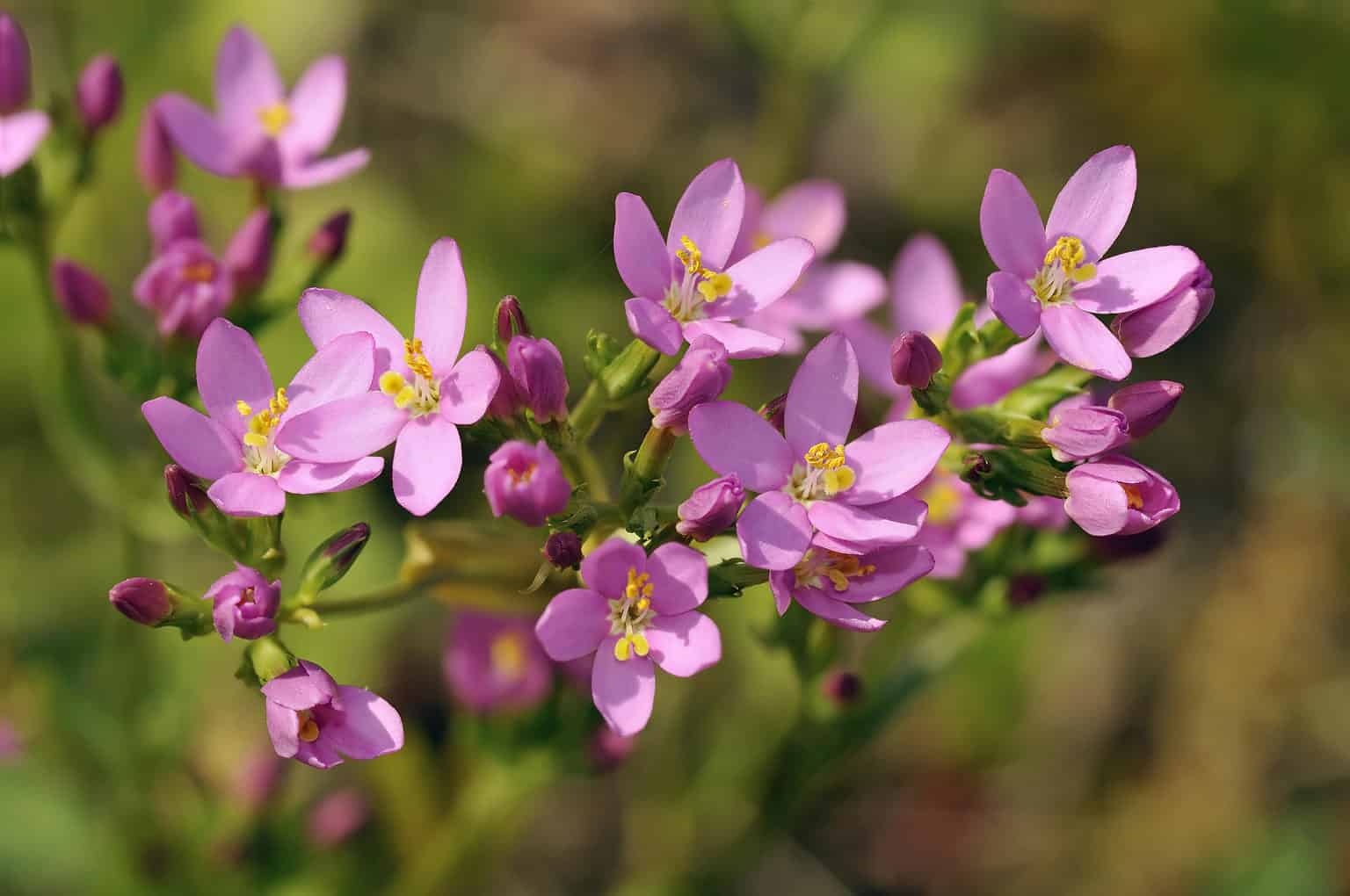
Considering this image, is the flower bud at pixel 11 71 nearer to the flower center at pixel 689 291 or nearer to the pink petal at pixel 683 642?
the flower center at pixel 689 291

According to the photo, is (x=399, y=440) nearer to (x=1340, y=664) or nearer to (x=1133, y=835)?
(x=1133, y=835)

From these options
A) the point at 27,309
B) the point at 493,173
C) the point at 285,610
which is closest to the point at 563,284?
the point at 493,173

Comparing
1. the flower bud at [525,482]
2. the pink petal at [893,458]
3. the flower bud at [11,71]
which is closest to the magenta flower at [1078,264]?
the pink petal at [893,458]

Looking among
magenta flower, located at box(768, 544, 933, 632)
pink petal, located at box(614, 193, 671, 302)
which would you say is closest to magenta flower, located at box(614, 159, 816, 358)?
pink petal, located at box(614, 193, 671, 302)

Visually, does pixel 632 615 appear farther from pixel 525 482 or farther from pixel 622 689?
pixel 525 482

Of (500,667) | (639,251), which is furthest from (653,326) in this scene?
(500,667)

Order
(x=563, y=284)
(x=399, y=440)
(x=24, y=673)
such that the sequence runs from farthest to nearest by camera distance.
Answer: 1. (x=563, y=284)
2. (x=24, y=673)
3. (x=399, y=440)
